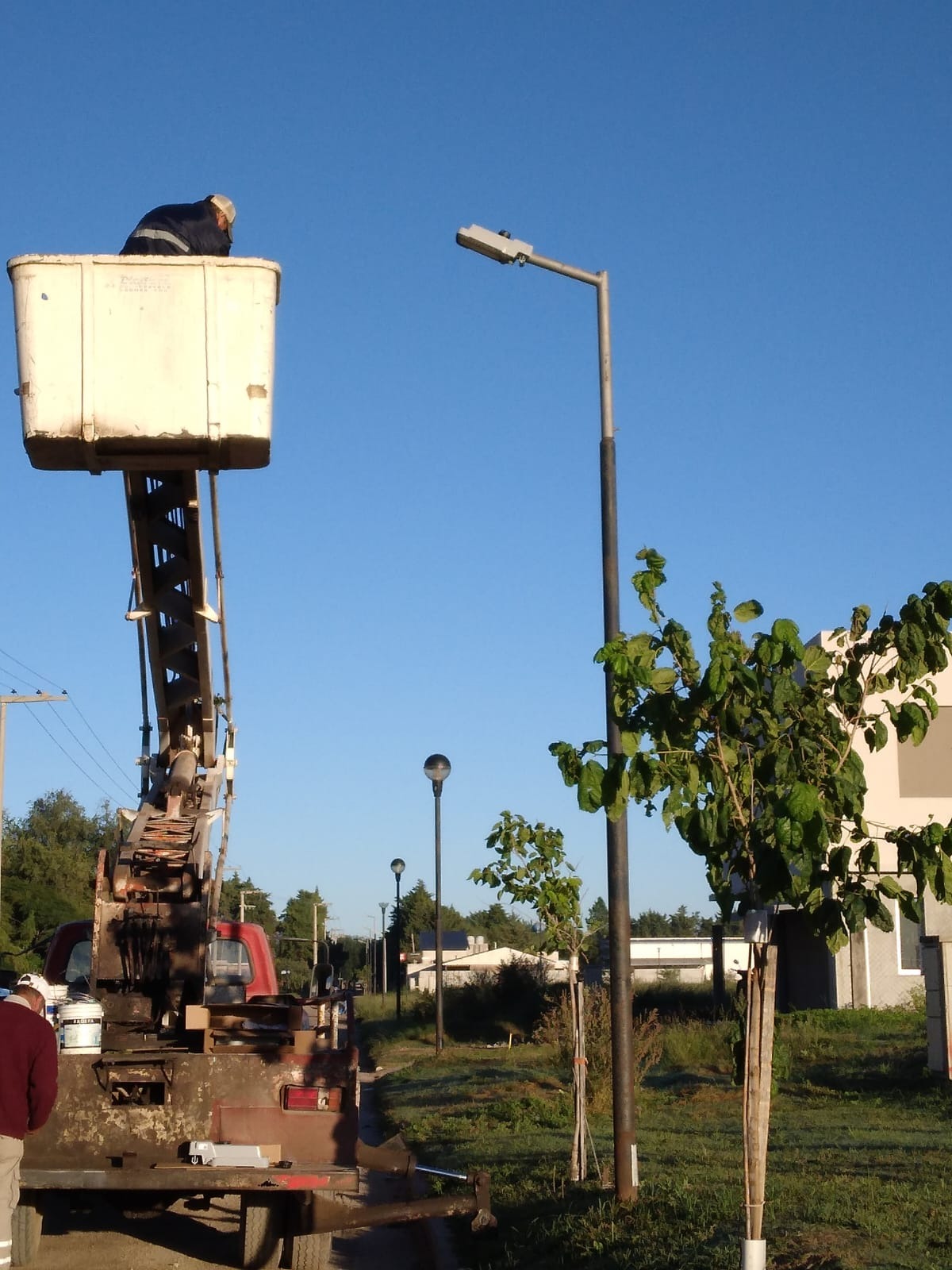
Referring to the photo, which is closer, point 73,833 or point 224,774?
point 224,774

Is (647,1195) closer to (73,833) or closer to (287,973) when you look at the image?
(287,973)

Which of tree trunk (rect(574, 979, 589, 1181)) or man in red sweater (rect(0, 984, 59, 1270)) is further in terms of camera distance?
tree trunk (rect(574, 979, 589, 1181))

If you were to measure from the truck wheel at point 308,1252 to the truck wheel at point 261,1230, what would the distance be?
13cm

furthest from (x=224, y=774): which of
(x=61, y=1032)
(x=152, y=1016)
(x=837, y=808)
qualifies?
(x=837, y=808)

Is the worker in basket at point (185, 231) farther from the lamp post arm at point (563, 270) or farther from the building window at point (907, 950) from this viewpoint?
the building window at point (907, 950)

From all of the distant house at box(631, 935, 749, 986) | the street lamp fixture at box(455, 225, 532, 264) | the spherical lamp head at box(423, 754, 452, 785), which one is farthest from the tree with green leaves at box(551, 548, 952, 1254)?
the distant house at box(631, 935, 749, 986)

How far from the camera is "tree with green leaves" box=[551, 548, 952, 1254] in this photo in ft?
19.4

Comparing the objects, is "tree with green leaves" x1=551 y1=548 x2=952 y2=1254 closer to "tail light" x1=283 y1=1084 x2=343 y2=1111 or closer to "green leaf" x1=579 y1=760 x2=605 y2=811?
"green leaf" x1=579 y1=760 x2=605 y2=811

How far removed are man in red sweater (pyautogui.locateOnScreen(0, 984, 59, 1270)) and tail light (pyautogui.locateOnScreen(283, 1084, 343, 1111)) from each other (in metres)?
1.64

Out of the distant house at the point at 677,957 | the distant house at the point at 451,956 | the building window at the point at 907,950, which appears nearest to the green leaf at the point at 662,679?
the building window at the point at 907,950

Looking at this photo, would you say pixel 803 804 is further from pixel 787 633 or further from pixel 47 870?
pixel 47 870

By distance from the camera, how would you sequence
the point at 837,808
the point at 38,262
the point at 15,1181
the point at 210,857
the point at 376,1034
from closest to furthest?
the point at 837,808, the point at 15,1181, the point at 38,262, the point at 210,857, the point at 376,1034

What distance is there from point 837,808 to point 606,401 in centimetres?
603

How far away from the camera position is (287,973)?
1448 centimetres
